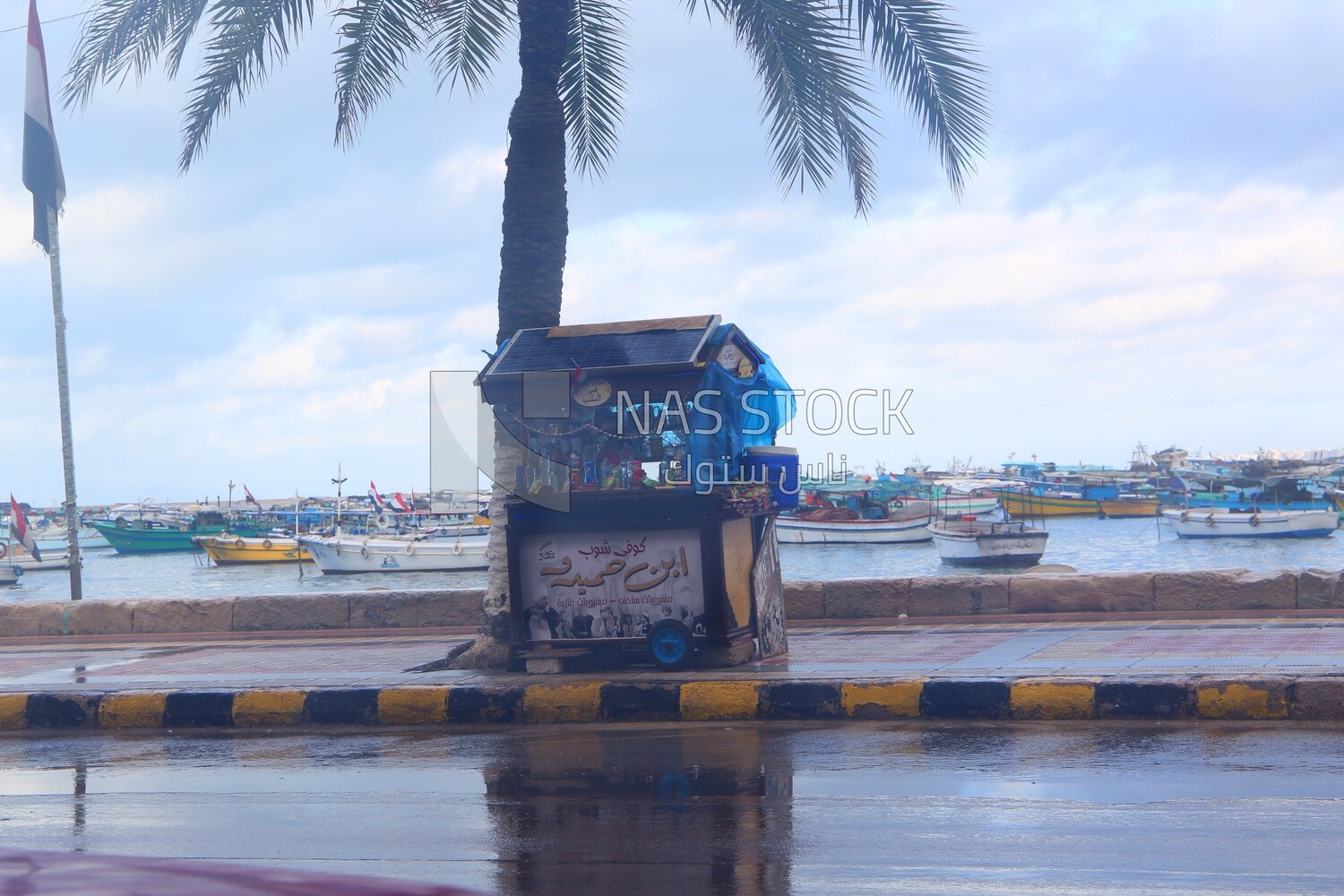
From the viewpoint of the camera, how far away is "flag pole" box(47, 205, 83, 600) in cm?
1647

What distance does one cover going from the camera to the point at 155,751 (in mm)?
7852

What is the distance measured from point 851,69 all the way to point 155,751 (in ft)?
26.4

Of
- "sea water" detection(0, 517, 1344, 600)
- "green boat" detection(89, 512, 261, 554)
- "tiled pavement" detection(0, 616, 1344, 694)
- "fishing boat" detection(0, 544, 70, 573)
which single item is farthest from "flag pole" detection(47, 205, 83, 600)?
"green boat" detection(89, 512, 261, 554)

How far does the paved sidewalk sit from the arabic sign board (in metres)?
0.38

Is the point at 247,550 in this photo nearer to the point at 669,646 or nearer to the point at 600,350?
the point at 669,646

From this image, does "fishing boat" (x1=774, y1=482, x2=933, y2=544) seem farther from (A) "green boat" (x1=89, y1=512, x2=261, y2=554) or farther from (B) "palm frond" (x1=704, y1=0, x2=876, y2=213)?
(B) "palm frond" (x1=704, y1=0, x2=876, y2=213)

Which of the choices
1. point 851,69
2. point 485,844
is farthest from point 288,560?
point 485,844

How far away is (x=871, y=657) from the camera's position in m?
→ 9.38

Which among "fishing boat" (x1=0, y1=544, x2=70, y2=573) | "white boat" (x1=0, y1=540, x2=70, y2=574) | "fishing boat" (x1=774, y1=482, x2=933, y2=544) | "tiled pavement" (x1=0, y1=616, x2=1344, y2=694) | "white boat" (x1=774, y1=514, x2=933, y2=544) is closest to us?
"tiled pavement" (x1=0, y1=616, x2=1344, y2=694)

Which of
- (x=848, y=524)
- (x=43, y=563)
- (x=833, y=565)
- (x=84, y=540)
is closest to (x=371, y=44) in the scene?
(x=833, y=565)

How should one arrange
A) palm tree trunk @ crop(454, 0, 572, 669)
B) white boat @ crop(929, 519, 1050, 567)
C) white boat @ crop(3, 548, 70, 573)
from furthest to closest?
white boat @ crop(3, 548, 70, 573) < white boat @ crop(929, 519, 1050, 567) < palm tree trunk @ crop(454, 0, 572, 669)

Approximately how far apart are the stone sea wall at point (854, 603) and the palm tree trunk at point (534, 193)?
3.61 m

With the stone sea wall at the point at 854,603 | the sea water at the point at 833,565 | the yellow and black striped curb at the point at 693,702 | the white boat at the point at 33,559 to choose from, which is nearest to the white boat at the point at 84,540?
the white boat at the point at 33,559

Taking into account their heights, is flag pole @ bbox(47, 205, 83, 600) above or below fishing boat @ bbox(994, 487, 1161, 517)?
above
